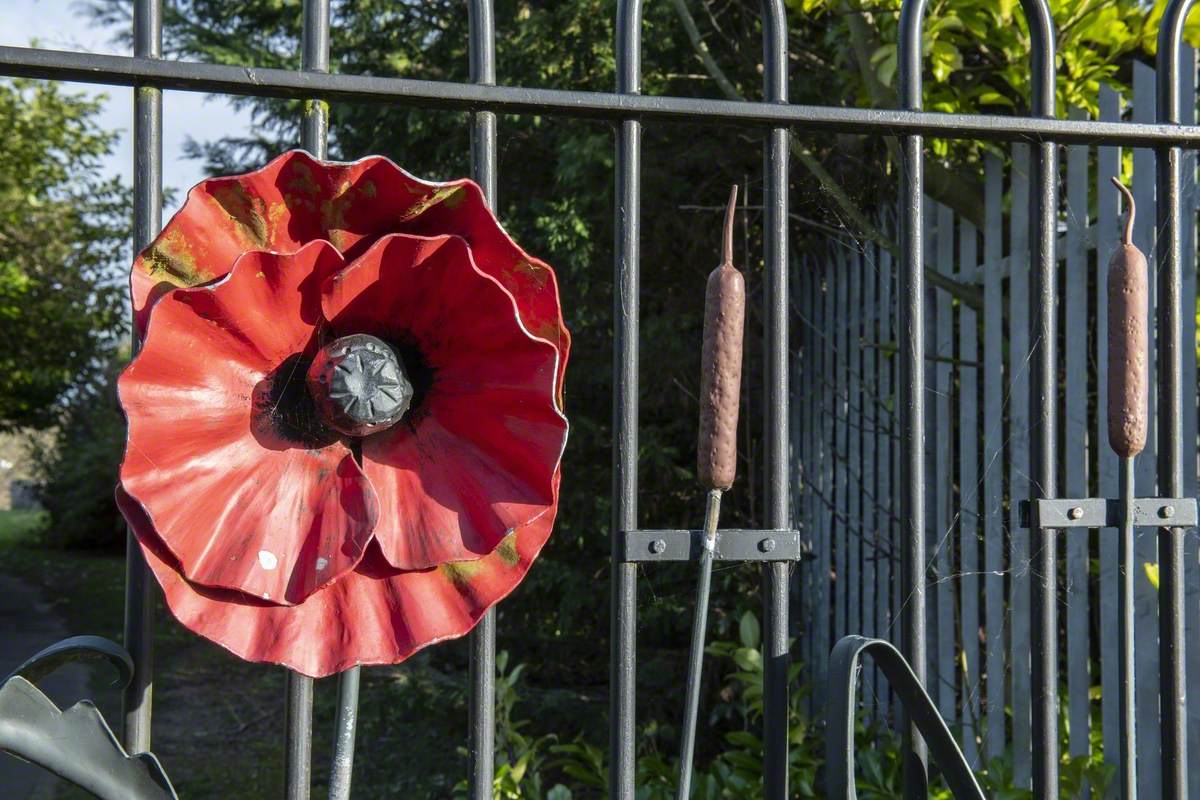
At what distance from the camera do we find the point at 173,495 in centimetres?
88

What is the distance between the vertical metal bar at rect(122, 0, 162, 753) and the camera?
0.98 m

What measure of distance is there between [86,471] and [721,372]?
12527 mm

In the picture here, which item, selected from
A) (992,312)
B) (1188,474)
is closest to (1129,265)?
(1188,474)

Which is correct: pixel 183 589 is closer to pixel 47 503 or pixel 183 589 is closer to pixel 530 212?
pixel 530 212

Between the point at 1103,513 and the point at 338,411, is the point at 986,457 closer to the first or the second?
the point at 1103,513

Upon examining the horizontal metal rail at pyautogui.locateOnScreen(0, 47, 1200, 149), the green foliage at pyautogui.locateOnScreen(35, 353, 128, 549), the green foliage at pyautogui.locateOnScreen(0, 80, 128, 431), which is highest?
the green foliage at pyautogui.locateOnScreen(0, 80, 128, 431)

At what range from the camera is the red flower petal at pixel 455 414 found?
3.10ft

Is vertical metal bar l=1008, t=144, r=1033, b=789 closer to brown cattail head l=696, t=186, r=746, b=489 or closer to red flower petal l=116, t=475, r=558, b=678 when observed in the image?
brown cattail head l=696, t=186, r=746, b=489

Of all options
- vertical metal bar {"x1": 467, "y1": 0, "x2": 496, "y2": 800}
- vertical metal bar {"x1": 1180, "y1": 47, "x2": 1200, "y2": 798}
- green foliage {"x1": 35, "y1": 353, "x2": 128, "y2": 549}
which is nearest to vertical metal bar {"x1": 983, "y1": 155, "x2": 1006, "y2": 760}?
vertical metal bar {"x1": 1180, "y1": 47, "x2": 1200, "y2": 798}

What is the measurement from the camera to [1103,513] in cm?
122

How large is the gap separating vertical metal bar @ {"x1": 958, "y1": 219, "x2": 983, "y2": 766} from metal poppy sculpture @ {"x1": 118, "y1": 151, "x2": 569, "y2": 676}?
1741mm

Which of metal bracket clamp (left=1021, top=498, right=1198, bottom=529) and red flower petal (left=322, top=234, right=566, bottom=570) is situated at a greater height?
red flower petal (left=322, top=234, right=566, bottom=570)

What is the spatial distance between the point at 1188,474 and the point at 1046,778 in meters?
0.94

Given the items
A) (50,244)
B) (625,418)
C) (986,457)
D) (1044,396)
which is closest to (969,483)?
(986,457)
